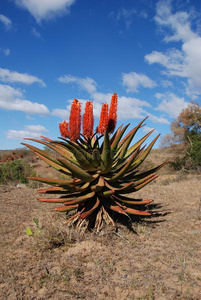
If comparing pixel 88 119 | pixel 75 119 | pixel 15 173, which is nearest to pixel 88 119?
pixel 88 119

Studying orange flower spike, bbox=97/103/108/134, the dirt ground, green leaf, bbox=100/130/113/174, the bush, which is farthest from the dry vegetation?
the bush

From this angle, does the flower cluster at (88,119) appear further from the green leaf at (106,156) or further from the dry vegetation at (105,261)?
the dry vegetation at (105,261)

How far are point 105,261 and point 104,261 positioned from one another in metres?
0.01

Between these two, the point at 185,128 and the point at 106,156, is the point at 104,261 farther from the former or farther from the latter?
the point at 185,128

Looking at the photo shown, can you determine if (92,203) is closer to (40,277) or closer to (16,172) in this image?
(40,277)

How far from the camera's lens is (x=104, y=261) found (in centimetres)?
315

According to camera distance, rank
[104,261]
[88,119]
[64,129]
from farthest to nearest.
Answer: [64,129], [88,119], [104,261]

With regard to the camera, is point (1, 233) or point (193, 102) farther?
point (193, 102)

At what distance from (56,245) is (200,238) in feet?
7.62

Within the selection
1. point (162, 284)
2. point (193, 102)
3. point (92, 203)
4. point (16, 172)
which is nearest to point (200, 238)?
point (162, 284)

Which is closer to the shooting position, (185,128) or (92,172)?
(92,172)

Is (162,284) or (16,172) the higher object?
(16,172)

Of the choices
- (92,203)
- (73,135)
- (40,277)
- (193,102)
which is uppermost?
(193,102)

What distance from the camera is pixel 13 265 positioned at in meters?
3.17
